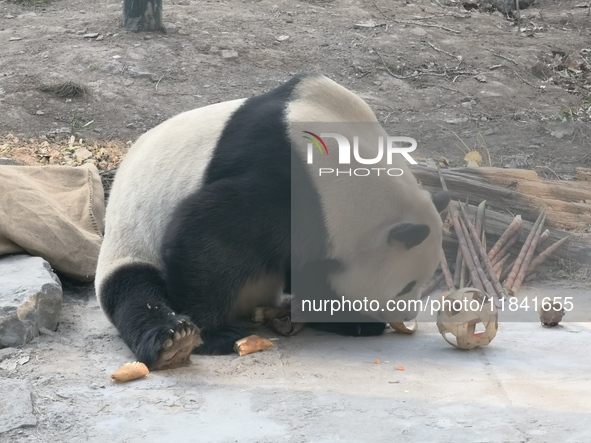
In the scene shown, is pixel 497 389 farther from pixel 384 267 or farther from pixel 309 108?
pixel 309 108

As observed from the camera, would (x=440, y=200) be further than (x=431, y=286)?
No

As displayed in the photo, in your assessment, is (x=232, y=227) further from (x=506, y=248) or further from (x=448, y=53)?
(x=448, y=53)

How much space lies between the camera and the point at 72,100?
839 cm

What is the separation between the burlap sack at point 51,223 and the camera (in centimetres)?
504

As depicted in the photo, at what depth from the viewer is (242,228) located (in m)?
4.04

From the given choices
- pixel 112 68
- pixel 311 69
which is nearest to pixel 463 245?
pixel 311 69

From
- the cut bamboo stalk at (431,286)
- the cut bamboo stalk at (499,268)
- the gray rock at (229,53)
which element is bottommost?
the cut bamboo stalk at (431,286)

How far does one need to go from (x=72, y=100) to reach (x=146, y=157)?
4165mm

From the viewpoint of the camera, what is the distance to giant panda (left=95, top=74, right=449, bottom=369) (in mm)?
4051

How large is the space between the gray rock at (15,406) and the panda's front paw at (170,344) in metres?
0.55

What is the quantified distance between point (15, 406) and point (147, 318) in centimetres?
91

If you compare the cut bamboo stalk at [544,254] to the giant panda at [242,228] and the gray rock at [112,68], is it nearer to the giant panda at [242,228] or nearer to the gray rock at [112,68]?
the giant panda at [242,228]

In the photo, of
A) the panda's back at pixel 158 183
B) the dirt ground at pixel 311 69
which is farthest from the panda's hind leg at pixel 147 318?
the dirt ground at pixel 311 69

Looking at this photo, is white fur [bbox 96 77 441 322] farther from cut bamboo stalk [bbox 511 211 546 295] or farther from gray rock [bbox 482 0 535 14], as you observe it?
gray rock [bbox 482 0 535 14]
